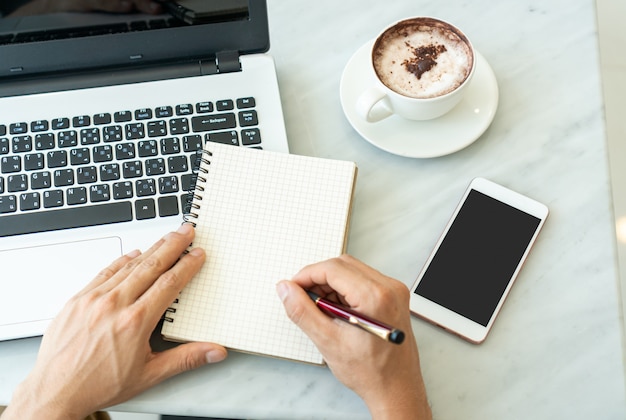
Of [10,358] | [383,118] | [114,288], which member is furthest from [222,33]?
[10,358]

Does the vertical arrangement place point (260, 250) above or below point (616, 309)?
above

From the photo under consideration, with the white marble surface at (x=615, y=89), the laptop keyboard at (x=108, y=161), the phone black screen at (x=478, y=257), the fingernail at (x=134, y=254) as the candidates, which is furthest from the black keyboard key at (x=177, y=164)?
the white marble surface at (x=615, y=89)

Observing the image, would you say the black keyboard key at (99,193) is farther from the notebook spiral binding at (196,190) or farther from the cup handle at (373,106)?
the cup handle at (373,106)

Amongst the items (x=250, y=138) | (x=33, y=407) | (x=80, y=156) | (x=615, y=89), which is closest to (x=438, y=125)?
(x=250, y=138)

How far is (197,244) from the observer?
27.7 inches

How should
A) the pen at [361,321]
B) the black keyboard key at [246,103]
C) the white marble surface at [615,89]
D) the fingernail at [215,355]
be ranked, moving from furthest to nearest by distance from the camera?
the white marble surface at [615,89], the black keyboard key at [246,103], the fingernail at [215,355], the pen at [361,321]

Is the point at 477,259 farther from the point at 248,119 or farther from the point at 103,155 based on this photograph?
the point at 103,155

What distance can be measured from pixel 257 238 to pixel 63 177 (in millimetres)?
248

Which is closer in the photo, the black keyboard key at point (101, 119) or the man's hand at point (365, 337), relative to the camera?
the man's hand at point (365, 337)

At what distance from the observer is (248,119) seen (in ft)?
2.51

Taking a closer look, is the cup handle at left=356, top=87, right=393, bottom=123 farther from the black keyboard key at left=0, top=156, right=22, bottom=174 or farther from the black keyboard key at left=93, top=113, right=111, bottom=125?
the black keyboard key at left=0, top=156, right=22, bottom=174

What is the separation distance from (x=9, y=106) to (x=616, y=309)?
76 cm

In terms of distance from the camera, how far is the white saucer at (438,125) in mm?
765

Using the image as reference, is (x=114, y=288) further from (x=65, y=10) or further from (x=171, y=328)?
(x=65, y=10)
